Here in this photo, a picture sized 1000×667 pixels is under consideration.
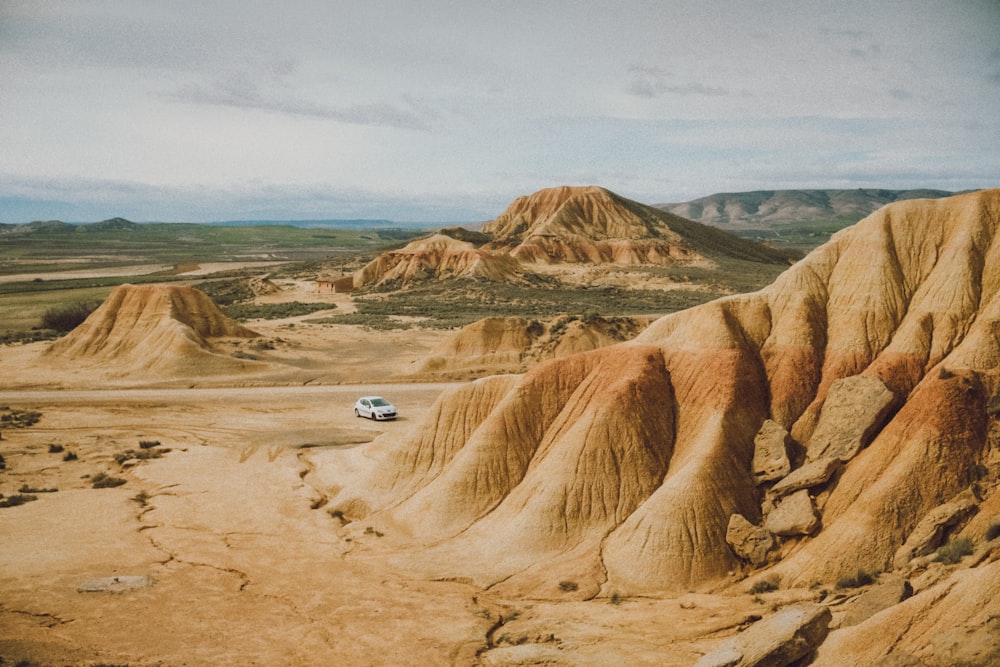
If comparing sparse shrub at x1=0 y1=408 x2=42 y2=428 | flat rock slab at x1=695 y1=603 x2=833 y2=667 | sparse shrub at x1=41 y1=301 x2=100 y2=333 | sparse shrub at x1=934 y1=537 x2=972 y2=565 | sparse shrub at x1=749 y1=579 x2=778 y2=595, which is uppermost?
sparse shrub at x1=41 y1=301 x2=100 y2=333

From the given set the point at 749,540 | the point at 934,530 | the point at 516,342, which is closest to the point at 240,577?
the point at 749,540

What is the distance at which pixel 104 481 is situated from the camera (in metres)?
31.8

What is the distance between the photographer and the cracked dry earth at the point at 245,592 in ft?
57.5

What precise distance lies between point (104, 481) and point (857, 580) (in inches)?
1118

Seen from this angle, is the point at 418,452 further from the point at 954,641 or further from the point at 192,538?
the point at 954,641

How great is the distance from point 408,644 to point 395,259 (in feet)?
369

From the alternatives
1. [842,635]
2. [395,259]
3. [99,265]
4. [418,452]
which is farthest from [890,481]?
[99,265]

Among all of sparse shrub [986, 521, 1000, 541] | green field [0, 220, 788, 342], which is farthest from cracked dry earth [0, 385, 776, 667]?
green field [0, 220, 788, 342]

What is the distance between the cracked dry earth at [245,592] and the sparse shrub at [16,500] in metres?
0.40

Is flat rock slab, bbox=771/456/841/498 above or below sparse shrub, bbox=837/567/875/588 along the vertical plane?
above

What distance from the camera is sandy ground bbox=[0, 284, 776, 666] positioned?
17.6 metres

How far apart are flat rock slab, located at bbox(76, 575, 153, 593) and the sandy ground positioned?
2.5 inches

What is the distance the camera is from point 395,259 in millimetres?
127875

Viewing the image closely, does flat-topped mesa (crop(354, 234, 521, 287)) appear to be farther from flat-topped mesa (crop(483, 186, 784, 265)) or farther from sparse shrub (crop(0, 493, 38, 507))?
sparse shrub (crop(0, 493, 38, 507))
